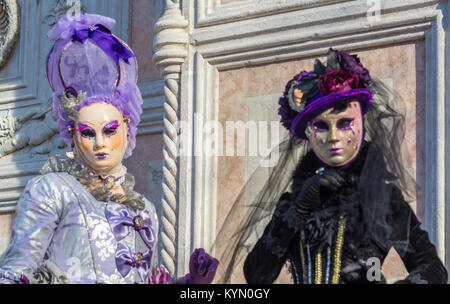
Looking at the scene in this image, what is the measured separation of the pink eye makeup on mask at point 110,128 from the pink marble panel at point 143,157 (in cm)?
139

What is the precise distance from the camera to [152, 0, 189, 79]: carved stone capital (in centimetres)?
552

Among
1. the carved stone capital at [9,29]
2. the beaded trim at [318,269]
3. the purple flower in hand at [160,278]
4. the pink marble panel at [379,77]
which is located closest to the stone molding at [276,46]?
the pink marble panel at [379,77]

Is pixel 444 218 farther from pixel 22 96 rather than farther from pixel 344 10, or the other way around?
pixel 22 96

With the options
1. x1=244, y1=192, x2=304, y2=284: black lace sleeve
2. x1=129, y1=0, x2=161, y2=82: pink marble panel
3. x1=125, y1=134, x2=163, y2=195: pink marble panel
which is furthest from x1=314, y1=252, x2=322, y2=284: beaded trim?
x1=129, y1=0, x2=161, y2=82: pink marble panel

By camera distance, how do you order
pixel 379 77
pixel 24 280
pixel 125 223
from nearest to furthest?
pixel 24 280 → pixel 125 223 → pixel 379 77

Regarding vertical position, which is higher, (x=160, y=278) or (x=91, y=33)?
(x=91, y=33)

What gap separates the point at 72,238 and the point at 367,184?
Answer: 4.18 feet

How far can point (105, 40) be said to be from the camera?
15.7 ft

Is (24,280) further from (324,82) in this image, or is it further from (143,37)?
(143,37)

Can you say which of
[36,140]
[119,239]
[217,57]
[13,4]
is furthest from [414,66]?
[13,4]

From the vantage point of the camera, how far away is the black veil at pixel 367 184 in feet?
13.8

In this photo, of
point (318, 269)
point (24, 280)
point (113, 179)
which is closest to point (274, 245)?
point (318, 269)

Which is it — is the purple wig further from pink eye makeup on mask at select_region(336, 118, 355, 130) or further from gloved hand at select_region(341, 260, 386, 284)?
gloved hand at select_region(341, 260, 386, 284)

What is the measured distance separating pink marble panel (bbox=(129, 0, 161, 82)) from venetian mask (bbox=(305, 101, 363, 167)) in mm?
2139
